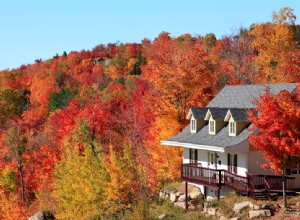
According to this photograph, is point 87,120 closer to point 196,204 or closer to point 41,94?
point 196,204

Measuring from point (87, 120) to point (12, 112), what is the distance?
192 feet

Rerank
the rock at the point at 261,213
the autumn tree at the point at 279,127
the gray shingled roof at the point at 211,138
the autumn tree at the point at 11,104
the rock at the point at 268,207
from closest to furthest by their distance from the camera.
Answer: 1. the autumn tree at the point at 279,127
2. the rock at the point at 261,213
3. the rock at the point at 268,207
4. the gray shingled roof at the point at 211,138
5. the autumn tree at the point at 11,104

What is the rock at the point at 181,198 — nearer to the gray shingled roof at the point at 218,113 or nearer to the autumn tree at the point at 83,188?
the autumn tree at the point at 83,188

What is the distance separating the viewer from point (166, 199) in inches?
1706

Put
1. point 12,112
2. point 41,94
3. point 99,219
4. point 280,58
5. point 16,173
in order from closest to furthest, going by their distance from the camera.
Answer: point 99,219 → point 280,58 → point 16,173 → point 12,112 → point 41,94

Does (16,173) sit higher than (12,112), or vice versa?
(12,112)

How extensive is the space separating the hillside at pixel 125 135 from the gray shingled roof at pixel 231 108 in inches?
144

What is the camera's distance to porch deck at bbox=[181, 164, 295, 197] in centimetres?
3491

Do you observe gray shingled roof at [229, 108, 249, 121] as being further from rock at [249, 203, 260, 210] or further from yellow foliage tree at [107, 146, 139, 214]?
yellow foliage tree at [107, 146, 139, 214]

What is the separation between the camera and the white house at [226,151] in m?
35.7

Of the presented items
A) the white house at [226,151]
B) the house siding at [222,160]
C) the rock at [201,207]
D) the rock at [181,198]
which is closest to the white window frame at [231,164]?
the white house at [226,151]

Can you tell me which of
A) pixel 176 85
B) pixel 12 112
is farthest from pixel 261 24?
pixel 12 112

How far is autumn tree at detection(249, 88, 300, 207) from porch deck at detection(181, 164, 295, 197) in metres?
2.94

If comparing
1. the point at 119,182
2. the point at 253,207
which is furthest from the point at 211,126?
the point at 253,207
